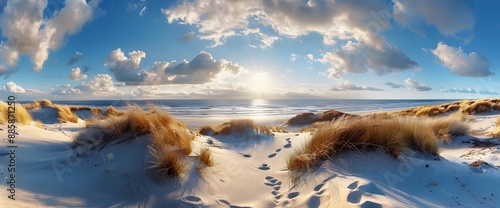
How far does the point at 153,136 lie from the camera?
5273 mm

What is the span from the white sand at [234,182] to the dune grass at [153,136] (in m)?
0.18

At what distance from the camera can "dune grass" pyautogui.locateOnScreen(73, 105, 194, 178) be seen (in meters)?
4.46

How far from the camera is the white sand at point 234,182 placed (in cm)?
367

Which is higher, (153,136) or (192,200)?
(153,136)

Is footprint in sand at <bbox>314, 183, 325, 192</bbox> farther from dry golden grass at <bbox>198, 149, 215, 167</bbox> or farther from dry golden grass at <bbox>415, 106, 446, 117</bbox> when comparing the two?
dry golden grass at <bbox>415, 106, 446, 117</bbox>

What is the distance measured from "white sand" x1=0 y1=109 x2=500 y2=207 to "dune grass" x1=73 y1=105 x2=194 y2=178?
176mm

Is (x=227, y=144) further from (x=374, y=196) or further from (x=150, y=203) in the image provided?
(x=374, y=196)

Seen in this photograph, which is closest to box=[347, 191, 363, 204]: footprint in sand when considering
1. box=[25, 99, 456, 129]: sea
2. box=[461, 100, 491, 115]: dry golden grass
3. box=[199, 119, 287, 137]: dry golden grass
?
box=[199, 119, 287, 137]: dry golden grass

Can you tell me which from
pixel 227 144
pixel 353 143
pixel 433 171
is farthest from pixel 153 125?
pixel 433 171

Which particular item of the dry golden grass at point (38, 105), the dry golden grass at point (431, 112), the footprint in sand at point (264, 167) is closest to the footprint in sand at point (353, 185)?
the footprint in sand at point (264, 167)

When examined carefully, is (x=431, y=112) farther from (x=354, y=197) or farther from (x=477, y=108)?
(x=354, y=197)

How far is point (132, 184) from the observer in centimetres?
425

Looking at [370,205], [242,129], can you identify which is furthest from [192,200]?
[242,129]

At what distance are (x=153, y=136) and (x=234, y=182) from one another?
65.6 inches
